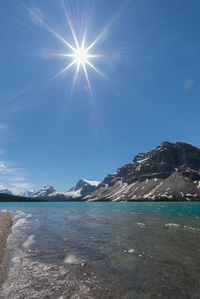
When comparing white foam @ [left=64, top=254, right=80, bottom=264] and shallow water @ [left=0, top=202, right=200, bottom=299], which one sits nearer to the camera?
shallow water @ [left=0, top=202, right=200, bottom=299]

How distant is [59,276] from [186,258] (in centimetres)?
1203

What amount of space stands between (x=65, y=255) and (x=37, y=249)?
4.04m

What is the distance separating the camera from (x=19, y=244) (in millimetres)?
21328

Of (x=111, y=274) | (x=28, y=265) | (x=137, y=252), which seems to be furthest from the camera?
(x=137, y=252)

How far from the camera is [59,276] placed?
12.5m

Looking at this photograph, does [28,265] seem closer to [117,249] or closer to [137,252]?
[117,249]

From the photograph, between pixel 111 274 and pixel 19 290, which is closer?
pixel 19 290

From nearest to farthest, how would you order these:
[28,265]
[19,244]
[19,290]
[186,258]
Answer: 1. [19,290]
2. [28,265]
3. [186,258]
4. [19,244]

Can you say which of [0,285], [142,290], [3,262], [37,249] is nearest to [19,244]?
[37,249]

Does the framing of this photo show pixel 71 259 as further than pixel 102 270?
Yes

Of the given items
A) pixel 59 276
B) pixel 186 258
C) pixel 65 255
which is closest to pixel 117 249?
pixel 65 255

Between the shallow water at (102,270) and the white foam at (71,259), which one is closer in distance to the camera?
the shallow water at (102,270)

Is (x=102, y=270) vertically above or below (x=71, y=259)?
below

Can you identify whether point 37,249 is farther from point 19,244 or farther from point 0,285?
point 0,285
